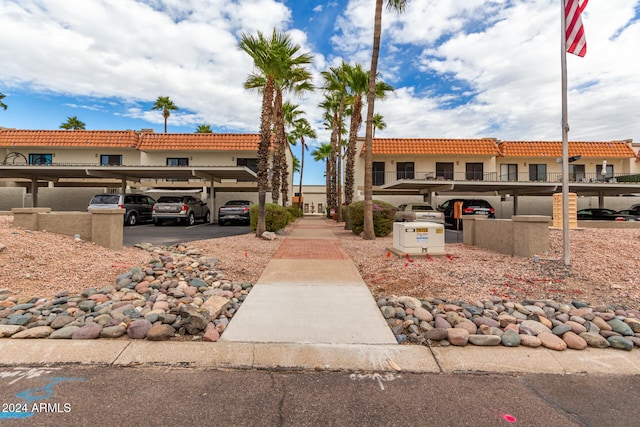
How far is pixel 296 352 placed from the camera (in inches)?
140

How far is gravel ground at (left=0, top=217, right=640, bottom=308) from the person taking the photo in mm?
5473

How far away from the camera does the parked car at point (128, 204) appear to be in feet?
55.1

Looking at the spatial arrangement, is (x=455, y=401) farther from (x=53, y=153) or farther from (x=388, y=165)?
(x=53, y=153)

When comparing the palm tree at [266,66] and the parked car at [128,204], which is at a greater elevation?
the palm tree at [266,66]

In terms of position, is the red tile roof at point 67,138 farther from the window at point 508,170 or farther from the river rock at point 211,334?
the window at point 508,170

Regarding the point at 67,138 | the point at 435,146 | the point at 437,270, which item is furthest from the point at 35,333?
the point at 67,138

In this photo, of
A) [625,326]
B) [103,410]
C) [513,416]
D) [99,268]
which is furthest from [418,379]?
[99,268]

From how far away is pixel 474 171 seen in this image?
29.6 metres

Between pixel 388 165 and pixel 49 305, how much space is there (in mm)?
27794

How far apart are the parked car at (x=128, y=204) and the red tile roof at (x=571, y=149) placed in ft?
95.0

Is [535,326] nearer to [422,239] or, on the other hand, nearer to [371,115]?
[422,239]

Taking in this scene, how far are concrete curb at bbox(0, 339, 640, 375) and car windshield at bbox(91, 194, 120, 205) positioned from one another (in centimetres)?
1533

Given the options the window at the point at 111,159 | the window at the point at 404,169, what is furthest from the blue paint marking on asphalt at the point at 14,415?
the window at the point at 111,159

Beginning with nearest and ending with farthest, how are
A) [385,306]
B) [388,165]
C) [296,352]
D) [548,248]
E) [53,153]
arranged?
[296,352] < [385,306] < [548,248] < [53,153] < [388,165]
